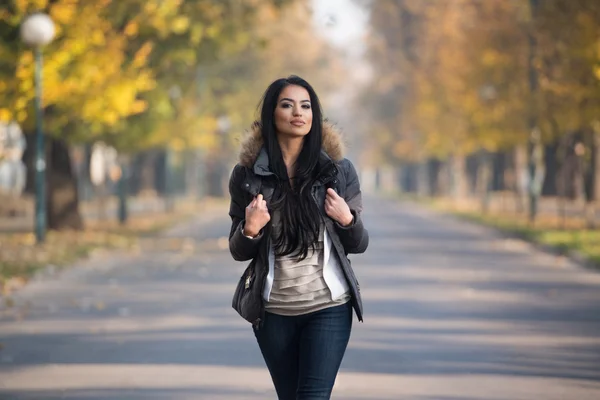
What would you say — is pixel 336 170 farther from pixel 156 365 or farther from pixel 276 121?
pixel 156 365

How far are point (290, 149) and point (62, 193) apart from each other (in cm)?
2683

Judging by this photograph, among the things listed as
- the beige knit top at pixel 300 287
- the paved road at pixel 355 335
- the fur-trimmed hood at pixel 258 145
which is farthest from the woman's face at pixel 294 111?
the paved road at pixel 355 335

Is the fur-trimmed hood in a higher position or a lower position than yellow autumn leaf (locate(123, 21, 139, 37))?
lower

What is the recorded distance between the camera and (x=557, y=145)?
50375 mm

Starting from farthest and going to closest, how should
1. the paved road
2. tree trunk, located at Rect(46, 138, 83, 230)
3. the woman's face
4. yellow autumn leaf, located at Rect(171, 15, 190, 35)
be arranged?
tree trunk, located at Rect(46, 138, 83, 230) < yellow autumn leaf, located at Rect(171, 15, 190, 35) < the paved road < the woman's face

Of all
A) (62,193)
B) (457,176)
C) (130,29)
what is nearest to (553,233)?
(130,29)

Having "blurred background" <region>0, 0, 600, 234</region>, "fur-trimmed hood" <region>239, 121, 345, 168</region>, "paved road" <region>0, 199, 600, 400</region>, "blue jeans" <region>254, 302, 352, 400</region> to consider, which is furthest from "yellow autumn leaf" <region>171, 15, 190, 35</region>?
"blue jeans" <region>254, 302, 352, 400</region>

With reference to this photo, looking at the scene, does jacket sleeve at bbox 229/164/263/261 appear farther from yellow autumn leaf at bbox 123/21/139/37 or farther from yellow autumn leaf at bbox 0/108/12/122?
yellow autumn leaf at bbox 123/21/139/37

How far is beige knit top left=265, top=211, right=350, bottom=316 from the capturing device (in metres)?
5.67

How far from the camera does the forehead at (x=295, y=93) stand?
575 centimetres

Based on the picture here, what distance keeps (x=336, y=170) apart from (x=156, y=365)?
5.68 meters

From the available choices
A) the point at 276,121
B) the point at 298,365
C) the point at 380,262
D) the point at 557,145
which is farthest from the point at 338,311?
the point at 557,145

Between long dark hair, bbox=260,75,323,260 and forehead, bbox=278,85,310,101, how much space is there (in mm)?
16

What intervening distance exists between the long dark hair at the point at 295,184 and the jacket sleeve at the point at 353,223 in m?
0.12
